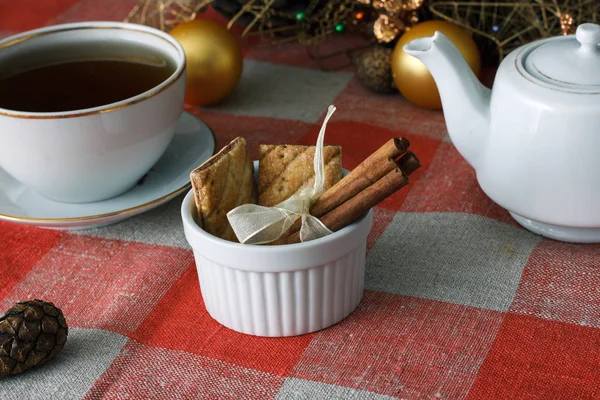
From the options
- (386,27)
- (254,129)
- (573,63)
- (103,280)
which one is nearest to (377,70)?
(386,27)

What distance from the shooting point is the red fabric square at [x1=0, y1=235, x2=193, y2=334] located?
66cm

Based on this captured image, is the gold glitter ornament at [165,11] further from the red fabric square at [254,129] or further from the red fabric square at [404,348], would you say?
the red fabric square at [404,348]

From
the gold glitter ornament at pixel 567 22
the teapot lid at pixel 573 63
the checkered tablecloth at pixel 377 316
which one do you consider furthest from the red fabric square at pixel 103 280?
the gold glitter ornament at pixel 567 22

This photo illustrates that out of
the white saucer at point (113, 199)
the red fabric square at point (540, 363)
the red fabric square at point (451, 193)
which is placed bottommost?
the red fabric square at point (451, 193)

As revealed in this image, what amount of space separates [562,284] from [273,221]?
0.86 feet

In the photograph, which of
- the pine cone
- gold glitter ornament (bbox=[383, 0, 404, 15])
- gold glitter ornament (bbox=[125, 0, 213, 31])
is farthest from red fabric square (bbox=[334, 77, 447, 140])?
the pine cone

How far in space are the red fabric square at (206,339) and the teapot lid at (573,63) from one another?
306 mm

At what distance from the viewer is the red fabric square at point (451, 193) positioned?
78 cm

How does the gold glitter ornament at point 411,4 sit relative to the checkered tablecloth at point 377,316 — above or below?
above

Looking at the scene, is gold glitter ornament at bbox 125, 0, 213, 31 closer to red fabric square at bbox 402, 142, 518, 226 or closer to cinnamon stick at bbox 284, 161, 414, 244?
red fabric square at bbox 402, 142, 518, 226

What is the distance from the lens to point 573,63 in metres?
0.67

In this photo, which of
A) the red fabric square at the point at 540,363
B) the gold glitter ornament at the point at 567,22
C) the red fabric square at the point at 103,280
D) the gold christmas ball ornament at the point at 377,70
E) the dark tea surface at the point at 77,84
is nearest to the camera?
the red fabric square at the point at 540,363

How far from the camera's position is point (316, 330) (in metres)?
0.63

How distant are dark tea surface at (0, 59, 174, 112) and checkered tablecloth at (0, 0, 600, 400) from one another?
125 millimetres
